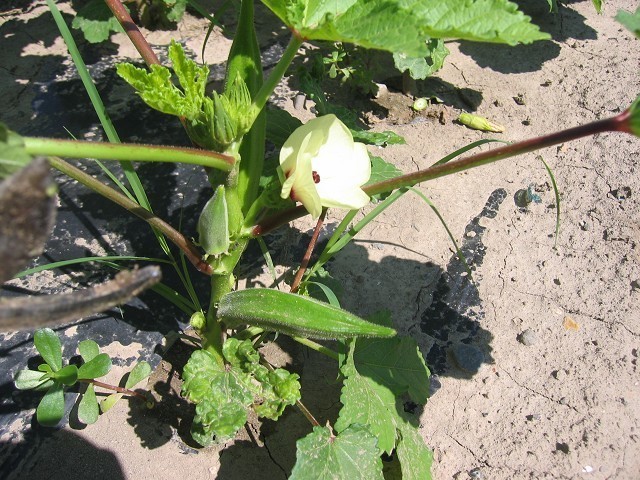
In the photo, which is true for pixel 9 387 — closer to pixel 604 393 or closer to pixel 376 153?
pixel 376 153

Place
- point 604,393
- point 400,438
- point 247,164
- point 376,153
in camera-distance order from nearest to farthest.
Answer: point 247,164 → point 400,438 → point 604,393 → point 376,153

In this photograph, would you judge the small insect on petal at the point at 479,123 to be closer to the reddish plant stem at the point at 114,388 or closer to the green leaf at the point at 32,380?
the reddish plant stem at the point at 114,388

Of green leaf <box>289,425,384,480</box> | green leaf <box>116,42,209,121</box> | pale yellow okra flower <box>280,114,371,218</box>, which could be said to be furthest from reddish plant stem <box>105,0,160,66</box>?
green leaf <box>289,425,384,480</box>

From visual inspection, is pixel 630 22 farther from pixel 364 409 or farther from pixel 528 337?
pixel 528 337

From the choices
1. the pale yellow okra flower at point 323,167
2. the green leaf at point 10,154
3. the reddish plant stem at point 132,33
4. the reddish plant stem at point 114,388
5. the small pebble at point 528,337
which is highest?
the green leaf at point 10,154

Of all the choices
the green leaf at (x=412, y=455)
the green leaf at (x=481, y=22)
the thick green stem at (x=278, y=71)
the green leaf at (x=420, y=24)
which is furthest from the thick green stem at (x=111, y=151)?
the green leaf at (x=412, y=455)

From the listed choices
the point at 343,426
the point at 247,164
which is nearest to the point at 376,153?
the point at 247,164

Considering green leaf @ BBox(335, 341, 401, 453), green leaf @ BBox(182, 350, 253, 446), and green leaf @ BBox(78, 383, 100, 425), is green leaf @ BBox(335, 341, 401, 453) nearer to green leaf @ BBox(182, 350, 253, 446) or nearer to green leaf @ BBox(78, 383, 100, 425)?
green leaf @ BBox(182, 350, 253, 446)
